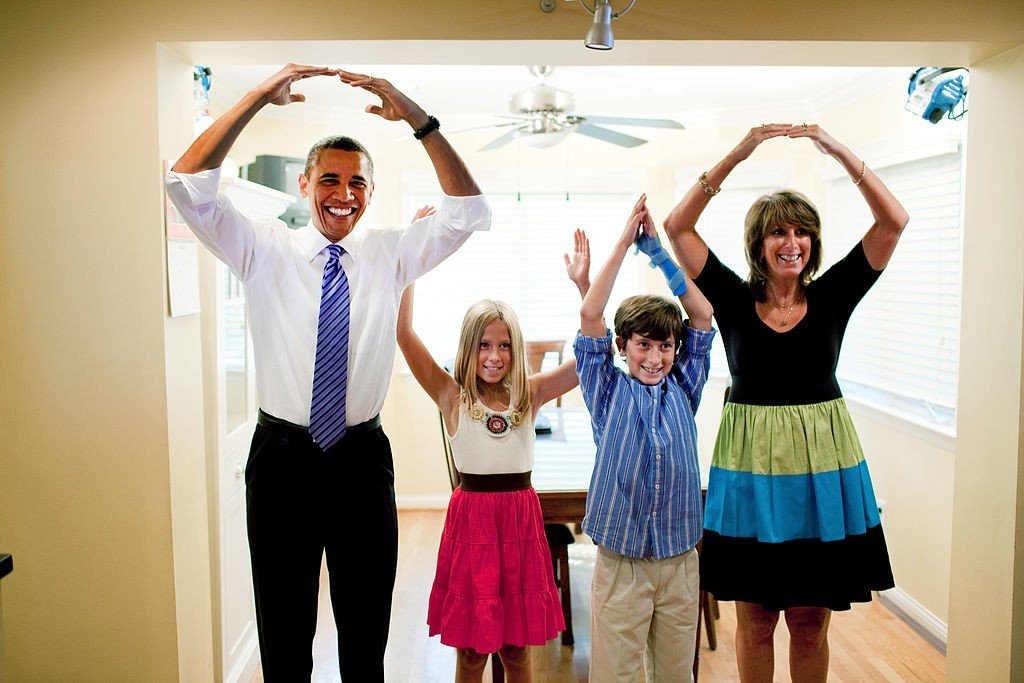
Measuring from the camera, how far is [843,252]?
435 cm

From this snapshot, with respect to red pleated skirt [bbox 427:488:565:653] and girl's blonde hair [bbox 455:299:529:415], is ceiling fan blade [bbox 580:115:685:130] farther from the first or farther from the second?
red pleated skirt [bbox 427:488:565:653]

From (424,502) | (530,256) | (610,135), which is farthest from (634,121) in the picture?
(424,502)

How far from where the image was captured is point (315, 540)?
1792 millimetres

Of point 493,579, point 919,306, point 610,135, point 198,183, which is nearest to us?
point 198,183

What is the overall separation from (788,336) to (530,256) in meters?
3.44

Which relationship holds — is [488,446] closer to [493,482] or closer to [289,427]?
[493,482]

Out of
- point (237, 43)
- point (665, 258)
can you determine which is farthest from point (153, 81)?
point (665, 258)

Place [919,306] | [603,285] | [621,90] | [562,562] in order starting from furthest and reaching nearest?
1. [621,90]
2. [919,306]
3. [562,562]
4. [603,285]

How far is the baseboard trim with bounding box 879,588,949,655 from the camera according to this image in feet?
10.5

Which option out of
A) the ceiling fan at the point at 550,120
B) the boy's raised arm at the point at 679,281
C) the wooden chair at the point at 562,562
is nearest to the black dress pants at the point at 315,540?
the boy's raised arm at the point at 679,281

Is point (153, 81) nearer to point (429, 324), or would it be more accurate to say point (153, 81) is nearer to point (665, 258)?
point (665, 258)

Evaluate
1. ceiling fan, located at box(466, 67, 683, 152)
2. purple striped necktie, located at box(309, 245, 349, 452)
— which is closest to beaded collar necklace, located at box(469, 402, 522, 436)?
purple striped necktie, located at box(309, 245, 349, 452)

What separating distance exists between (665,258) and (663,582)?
795 millimetres

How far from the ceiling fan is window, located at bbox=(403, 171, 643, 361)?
1.39 meters
